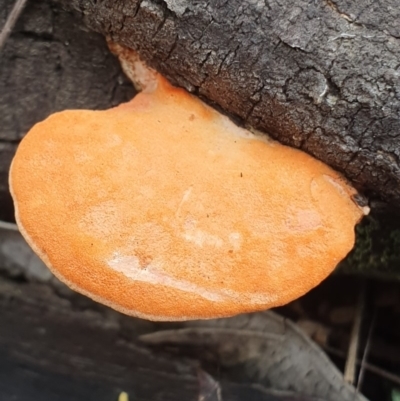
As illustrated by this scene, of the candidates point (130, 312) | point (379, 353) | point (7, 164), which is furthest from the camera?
point (379, 353)

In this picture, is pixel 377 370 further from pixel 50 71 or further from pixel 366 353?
pixel 50 71

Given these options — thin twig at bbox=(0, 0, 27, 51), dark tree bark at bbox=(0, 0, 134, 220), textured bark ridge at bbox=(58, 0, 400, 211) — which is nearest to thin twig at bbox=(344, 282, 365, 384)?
textured bark ridge at bbox=(58, 0, 400, 211)

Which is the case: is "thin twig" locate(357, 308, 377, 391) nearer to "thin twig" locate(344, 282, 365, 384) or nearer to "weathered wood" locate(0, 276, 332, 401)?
"thin twig" locate(344, 282, 365, 384)

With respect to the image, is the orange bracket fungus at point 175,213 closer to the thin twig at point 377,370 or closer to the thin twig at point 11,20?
the thin twig at point 11,20

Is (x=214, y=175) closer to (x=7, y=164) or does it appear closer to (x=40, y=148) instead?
(x=40, y=148)

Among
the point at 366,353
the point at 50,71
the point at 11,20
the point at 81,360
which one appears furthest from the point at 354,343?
the point at 11,20

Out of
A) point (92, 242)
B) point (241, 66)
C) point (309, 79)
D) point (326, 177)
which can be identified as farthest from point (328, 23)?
point (92, 242)
